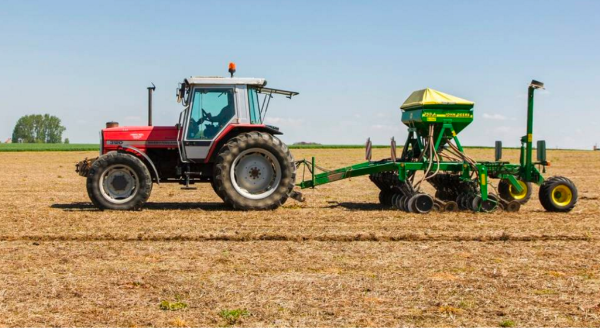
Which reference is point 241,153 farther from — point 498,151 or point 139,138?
point 498,151

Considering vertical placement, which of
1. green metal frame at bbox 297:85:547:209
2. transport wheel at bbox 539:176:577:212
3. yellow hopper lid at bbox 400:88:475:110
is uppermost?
yellow hopper lid at bbox 400:88:475:110

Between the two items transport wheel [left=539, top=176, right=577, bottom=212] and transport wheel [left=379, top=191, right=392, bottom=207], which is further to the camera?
transport wheel [left=379, top=191, right=392, bottom=207]

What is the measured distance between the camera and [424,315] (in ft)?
18.3

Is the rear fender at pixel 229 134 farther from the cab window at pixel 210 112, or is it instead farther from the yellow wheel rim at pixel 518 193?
the yellow wheel rim at pixel 518 193

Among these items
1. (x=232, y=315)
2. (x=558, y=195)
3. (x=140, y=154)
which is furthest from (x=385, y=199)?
(x=232, y=315)

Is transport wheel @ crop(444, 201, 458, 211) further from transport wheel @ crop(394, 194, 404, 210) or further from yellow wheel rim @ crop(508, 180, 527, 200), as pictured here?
yellow wheel rim @ crop(508, 180, 527, 200)

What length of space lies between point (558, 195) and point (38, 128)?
11263 centimetres

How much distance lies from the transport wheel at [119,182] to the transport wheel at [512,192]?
682 centimetres

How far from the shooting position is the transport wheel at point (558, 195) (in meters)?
12.8

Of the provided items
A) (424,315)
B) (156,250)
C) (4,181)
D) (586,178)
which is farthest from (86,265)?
(586,178)

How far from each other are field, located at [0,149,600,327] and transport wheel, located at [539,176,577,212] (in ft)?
1.26

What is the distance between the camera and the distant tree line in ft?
371

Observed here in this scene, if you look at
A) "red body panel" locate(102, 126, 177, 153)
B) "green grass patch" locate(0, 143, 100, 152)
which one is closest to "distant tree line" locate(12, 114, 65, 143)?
"green grass patch" locate(0, 143, 100, 152)

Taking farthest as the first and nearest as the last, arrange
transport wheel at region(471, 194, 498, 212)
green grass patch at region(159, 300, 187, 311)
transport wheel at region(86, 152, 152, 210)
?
1. transport wheel at region(471, 194, 498, 212)
2. transport wheel at region(86, 152, 152, 210)
3. green grass patch at region(159, 300, 187, 311)
